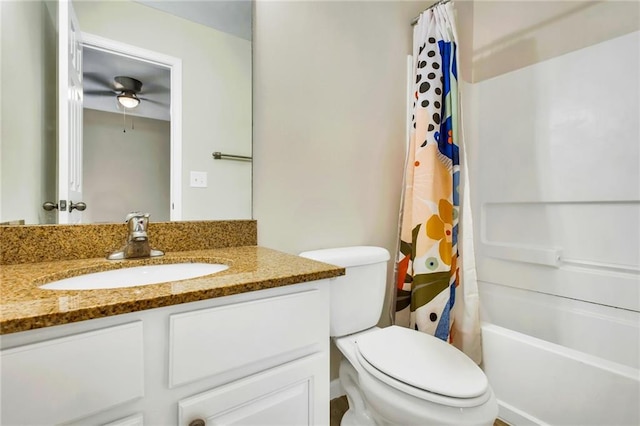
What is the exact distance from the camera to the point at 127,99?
1029 millimetres

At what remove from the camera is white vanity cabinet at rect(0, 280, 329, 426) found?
478 millimetres

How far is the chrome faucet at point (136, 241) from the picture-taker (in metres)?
0.90

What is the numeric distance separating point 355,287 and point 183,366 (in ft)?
2.61

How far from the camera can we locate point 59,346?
49 centimetres

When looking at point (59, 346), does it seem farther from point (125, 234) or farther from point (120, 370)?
point (125, 234)

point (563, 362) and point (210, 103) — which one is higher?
point (210, 103)

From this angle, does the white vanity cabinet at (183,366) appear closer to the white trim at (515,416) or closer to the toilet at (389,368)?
the toilet at (389,368)

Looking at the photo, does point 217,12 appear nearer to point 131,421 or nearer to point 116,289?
point 116,289

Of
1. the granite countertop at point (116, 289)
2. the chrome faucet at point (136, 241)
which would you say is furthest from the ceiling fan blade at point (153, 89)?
the granite countertop at point (116, 289)

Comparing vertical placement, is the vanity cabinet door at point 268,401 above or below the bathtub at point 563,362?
above

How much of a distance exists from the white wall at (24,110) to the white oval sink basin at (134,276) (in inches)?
11.2

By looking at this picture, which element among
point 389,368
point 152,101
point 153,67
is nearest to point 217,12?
point 153,67

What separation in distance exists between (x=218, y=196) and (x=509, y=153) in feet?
5.58

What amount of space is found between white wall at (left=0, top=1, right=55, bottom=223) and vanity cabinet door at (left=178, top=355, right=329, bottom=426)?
74cm
